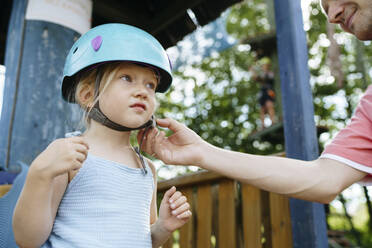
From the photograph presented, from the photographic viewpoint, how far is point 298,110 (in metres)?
2.08

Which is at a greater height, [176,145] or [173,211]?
[176,145]

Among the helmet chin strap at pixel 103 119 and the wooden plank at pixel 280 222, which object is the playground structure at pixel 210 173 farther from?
the helmet chin strap at pixel 103 119

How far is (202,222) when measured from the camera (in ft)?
8.15

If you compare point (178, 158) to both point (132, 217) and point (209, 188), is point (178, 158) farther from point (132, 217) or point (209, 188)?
point (209, 188)

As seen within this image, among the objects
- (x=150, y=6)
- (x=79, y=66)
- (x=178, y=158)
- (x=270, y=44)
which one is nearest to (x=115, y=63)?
(x=79, y=66)

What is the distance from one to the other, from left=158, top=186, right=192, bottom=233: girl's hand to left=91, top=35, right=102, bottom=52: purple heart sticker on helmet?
2.36 ft

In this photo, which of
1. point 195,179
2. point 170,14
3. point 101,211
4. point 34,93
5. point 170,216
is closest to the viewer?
point 101,211

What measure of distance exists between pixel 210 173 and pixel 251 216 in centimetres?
42

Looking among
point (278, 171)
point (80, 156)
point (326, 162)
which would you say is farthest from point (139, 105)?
point (326, 162)

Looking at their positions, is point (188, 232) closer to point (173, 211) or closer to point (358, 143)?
point (173, 211)

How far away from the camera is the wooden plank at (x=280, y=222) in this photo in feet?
6.51

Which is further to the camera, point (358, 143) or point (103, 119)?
point (103, 119)

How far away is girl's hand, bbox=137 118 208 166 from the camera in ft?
5.24

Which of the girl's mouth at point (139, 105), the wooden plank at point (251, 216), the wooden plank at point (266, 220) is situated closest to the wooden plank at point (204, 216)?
the wooden plank at point (251, 216)
